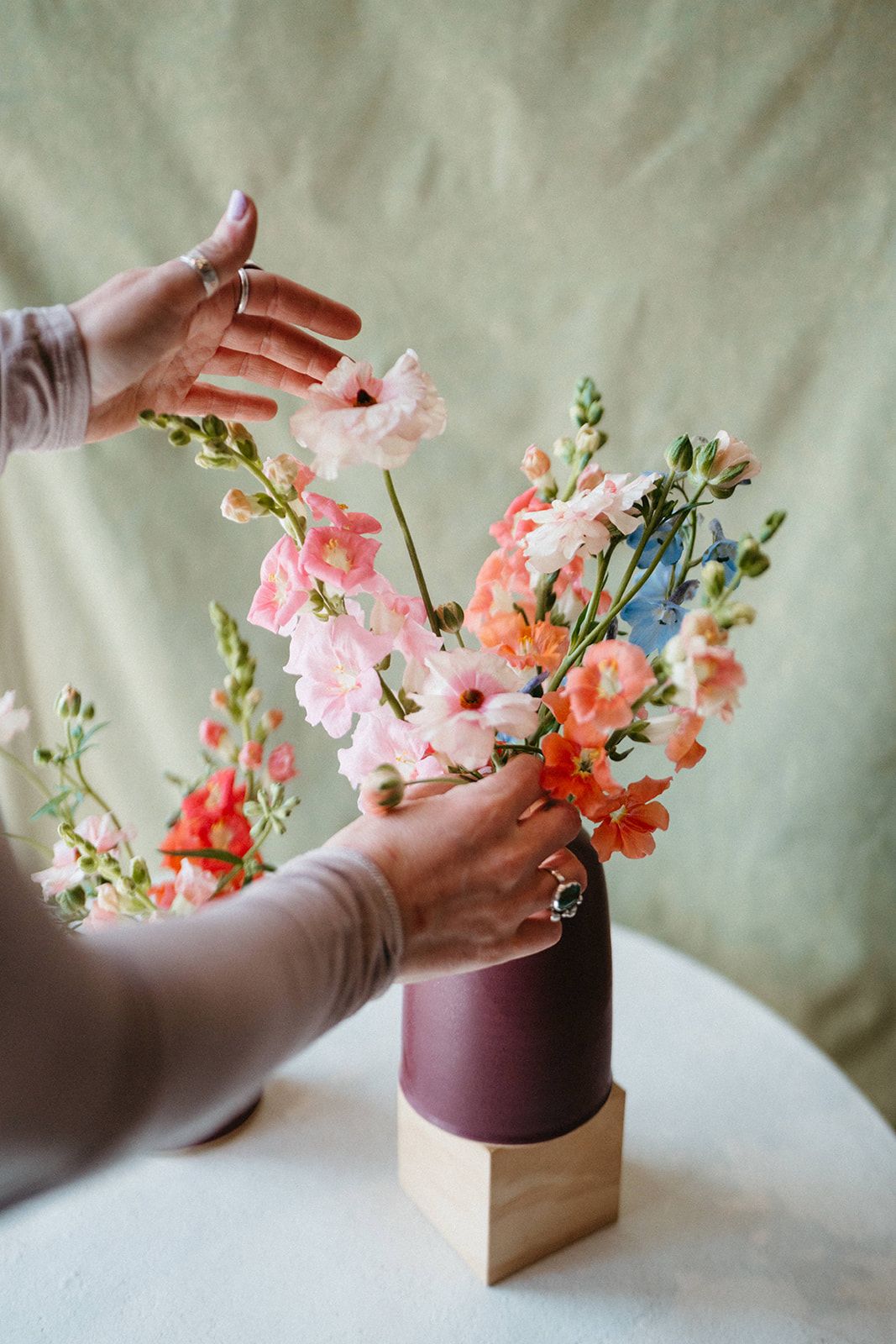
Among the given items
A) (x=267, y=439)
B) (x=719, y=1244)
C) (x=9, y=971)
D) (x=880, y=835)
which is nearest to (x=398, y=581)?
(x=267, y=439)

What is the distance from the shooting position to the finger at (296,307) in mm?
734

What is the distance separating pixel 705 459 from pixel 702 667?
0.16 metres

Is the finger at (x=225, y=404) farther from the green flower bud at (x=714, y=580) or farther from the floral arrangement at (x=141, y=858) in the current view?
the green flower bud at (x=714, y=580)

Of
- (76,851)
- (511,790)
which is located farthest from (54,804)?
(511,790)

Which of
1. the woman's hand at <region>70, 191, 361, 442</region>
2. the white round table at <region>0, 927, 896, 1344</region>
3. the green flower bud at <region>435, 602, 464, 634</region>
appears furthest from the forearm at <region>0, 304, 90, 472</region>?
the white round table at <region>0, 927, 896, 1344</region>

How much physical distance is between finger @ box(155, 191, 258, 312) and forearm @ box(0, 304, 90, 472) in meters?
0.06

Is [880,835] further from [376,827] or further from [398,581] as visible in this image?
[376,827]

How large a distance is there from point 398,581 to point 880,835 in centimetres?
71

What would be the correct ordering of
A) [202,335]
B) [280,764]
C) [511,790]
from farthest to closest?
[280,764] < [202,335] < [511,790]

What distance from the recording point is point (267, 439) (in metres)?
1.30

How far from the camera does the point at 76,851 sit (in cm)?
79

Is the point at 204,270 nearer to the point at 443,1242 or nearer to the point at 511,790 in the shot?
the point at 511,790

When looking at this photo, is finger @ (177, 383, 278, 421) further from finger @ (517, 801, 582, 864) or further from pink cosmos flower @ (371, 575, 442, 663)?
finger @ (517, 801, 582, 864)

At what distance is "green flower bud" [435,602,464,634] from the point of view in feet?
2.22
